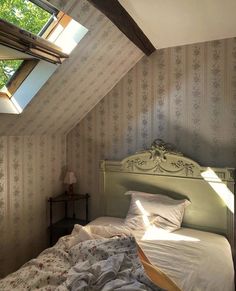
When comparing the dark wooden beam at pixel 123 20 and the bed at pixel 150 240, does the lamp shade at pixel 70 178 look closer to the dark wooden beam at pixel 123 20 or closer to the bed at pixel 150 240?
the bed at pixel 150 240

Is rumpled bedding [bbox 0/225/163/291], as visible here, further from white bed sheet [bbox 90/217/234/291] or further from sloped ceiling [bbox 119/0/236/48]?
sloped ceiling [bbox 119/0/236/48]

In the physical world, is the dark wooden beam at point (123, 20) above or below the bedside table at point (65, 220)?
above

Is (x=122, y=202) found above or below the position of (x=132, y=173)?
below

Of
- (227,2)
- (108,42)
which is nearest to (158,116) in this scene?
(108,42)

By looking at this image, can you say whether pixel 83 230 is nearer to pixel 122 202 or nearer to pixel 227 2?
pixel 122 202

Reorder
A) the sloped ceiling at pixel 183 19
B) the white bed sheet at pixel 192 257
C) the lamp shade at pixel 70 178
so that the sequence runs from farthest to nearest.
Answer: the lamp shade at pixel 70 178 → the sloped ceiling at pixel 183 19 → the white bed sheet at pixel 192 257

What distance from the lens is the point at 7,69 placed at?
7.06 ft

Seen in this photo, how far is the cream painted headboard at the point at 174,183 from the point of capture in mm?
2371

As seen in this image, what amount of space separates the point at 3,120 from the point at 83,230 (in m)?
1.23

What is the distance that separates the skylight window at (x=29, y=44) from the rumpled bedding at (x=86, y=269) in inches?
51.7

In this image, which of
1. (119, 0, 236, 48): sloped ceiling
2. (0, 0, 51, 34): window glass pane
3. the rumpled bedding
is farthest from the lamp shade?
(119, 0, 236, 48): sloped ceiling

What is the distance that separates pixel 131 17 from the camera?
6.44 feet

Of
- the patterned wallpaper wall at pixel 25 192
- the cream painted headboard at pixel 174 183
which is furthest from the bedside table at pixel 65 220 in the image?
the cream painted headboard at pixel 174 183

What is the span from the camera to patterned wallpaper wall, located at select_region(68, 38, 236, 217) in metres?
2.46
